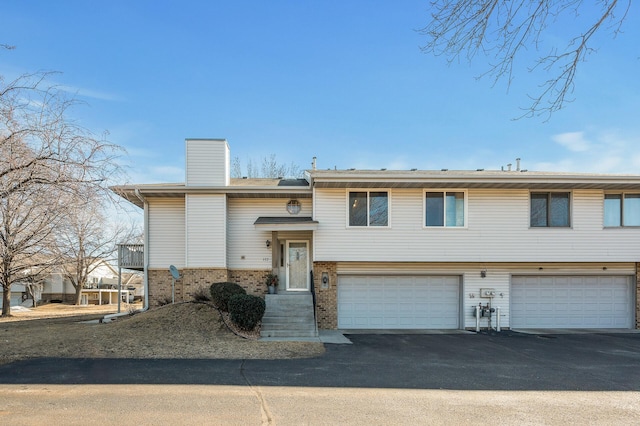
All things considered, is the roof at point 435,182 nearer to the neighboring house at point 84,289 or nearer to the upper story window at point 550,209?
the upper story window at point 550,209

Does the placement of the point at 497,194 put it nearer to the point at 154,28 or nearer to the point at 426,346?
the point at 426,346

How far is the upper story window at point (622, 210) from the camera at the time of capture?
48.8 feet

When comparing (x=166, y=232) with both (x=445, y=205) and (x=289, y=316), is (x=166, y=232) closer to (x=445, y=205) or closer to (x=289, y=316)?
(x=289, y=316)

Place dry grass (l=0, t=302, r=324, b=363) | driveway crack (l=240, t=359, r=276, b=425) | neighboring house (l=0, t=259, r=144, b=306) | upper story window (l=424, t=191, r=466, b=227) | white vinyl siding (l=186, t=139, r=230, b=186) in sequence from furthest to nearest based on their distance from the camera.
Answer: neighboring house (l=0, t=259, r=144, b=306) → white vinyl siding (l=186, t=139, r=230, b=186) → upper story window (l=424, t=191, r=466, b=227) → dry grass (l=0, t=302, r=324, b=363) → driveway crack (l=240, t=359, r=276, b=425)

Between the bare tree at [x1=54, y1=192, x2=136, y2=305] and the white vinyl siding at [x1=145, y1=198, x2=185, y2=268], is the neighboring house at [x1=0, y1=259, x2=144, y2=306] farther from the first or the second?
the white vinyl siding at [x1=145, y1=198, x2=185, y2=268]

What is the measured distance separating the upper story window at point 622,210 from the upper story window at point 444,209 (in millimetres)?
5166

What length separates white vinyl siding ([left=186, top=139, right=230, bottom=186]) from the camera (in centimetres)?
1518

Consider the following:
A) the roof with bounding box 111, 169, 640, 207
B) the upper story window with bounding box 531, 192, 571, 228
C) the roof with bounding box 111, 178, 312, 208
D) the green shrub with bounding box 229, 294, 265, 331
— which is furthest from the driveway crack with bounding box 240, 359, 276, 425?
the upper story window with bounding box 531, 192, 571, 228

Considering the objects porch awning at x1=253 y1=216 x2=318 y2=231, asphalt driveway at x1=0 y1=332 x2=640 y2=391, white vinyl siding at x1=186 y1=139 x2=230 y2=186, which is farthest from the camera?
white vinyl siding at x1=186 y1=139 x2=230 y2=186

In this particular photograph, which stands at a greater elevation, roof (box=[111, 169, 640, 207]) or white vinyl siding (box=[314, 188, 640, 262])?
roof (box=[111, 169, 640, 207])

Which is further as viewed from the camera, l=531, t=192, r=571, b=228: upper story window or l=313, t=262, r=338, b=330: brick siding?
l=531, t=192, r=571, b=228: upper story window

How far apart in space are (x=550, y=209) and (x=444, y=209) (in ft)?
12.4

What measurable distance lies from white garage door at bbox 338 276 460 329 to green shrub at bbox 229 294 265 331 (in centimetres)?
364

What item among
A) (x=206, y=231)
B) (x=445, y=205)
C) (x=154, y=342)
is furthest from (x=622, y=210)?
(x=154, y=342)
